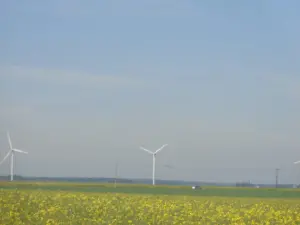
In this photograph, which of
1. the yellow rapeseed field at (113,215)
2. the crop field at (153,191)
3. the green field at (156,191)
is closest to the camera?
the yellow rapeseed field at (113,215)

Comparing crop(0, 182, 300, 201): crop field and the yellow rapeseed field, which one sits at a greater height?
the yellow rapeseed field

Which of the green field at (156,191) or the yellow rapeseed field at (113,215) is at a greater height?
the yellow rapeseed field at (113,215)

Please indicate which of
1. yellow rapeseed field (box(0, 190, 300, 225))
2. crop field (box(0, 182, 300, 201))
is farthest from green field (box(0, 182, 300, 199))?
yellow rapeseed field (box(0, 190, 300, 225))

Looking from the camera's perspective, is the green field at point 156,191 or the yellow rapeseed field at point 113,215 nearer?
the yellow rapeseed field at point 113,215

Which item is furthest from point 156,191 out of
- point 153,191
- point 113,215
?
point 113,215

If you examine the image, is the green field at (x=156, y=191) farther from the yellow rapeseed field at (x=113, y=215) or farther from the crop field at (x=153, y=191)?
the yellow rapeseed field at (x=113, y=215)

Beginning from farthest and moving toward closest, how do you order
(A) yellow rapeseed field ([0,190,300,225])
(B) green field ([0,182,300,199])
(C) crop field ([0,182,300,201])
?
1. (B) green field ([0,182,300,199])
2. (C) crop field ([0,182,300,201])
3. (A) yellow rapeseed field ([0,190,300,225])

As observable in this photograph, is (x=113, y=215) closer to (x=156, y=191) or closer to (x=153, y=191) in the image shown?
(x=156, y=191)

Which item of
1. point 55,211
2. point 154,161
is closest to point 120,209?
point 55,211

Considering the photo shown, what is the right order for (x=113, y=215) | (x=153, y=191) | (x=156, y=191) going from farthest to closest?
(x=153, y=191), (x=156, y=191), (x=113, y=215)

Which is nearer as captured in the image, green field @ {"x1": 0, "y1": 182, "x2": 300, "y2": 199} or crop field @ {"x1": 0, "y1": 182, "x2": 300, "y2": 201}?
crop field @ {"x1": 0, "y1": 182, "x2": 300, "y2": 201}

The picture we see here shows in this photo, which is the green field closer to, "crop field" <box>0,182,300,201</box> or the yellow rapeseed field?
"crop field" <box>0,182,300,201</box>

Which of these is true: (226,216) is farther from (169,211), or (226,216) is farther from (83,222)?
(83,222)

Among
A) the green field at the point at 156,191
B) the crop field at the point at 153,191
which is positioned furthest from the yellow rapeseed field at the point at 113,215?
the green field at the point at 156,191
